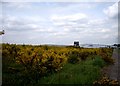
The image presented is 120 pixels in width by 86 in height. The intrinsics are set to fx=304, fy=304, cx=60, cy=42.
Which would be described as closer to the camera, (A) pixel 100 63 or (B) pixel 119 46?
(A) pixel 100 63

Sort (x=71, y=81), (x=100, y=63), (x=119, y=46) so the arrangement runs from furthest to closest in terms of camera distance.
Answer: (x=119, y=46)
(x=100, y=63)
(x=71, y=81)

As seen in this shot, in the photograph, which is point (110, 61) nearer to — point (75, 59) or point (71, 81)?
point (75, 59)

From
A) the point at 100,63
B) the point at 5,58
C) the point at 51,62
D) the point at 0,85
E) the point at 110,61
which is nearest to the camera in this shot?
the point at 0,85

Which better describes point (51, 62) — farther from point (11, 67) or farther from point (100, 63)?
point (100, 63)

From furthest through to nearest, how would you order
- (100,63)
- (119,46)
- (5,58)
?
(119,46), (100,63), (5,58)

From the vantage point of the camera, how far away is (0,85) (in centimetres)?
935

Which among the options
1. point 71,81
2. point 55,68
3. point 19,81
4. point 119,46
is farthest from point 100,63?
point 119,46

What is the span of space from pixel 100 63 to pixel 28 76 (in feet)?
23.5

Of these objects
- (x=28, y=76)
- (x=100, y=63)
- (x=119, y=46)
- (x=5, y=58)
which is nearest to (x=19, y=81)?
(x=28, y=76)

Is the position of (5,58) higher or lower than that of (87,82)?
higher

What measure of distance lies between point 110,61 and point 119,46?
3684cm

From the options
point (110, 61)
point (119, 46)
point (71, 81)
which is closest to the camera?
point (71, 81)

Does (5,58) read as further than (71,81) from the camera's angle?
Yes

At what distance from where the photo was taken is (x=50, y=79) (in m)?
10.1
